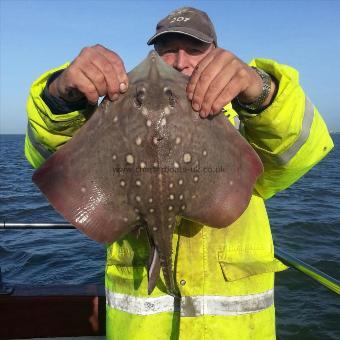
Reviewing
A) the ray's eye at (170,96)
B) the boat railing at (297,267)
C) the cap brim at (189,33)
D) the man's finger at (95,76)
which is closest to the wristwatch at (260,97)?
the ray's eye at (170,96)

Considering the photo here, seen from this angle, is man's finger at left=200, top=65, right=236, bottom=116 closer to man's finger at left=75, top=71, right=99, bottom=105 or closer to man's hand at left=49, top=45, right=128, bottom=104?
man's hand at left=49, top=45, right=128, bottom=104

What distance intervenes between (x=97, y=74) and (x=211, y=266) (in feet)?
4.70

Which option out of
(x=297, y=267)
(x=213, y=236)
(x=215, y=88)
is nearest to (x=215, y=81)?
(x=215, y=88)

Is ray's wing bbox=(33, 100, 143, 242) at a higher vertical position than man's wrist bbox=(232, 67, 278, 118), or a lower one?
lower

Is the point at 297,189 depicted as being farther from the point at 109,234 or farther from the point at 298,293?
the point at 109,234

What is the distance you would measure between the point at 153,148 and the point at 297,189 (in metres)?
21.4

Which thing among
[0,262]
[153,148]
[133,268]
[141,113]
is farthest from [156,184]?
[0,262]

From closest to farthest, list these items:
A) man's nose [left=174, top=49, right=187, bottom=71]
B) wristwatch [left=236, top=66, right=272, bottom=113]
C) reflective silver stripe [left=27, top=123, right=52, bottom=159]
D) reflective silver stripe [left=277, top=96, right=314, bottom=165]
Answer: wristwatch [left=236, top=66, right=272, bottom=113] → reflective silver stripe [left=277, top=96, right=314, bottom=165] → reflective silver stripe [left=27, top=123, right=52, bottom=159] → man's nose [left=174, top=49, right=187, bottom=71]

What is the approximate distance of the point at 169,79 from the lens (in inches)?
90.3

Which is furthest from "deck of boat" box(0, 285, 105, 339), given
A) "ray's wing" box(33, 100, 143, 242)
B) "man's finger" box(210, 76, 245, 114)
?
"man's finger" box(210, 76, 245, 114)

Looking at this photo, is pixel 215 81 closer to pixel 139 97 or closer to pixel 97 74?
pixel 139 97

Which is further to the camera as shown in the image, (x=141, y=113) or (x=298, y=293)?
(x=298, y=293)

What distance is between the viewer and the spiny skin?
226 centimetres

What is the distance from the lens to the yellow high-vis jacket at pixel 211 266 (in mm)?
2725
